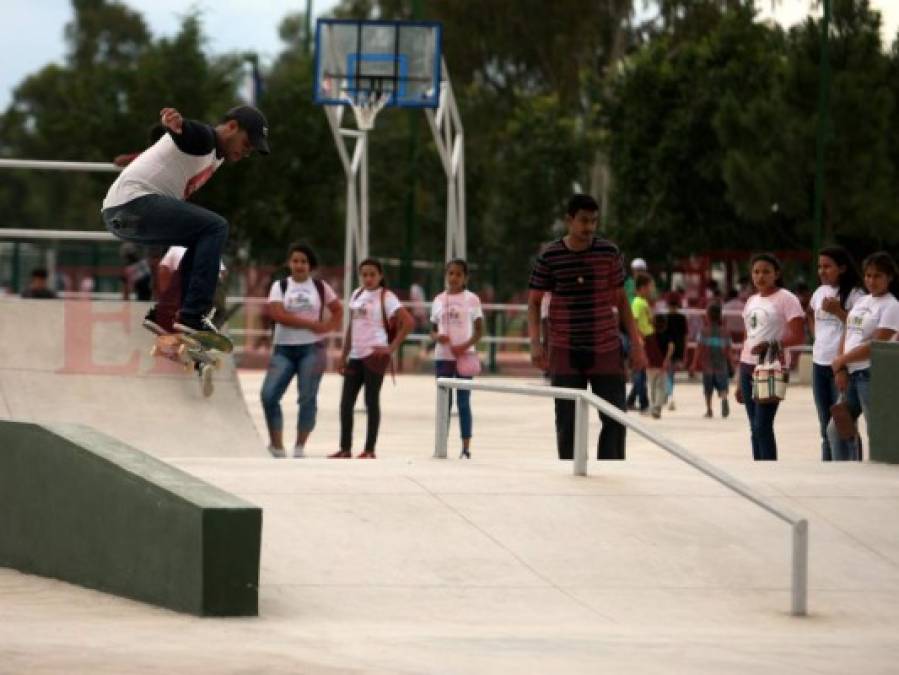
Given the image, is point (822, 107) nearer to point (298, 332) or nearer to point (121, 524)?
point (298, 332)

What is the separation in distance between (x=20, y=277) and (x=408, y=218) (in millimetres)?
7499

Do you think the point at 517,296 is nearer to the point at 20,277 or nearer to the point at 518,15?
the point at 20,277

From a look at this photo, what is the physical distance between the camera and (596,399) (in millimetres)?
9719

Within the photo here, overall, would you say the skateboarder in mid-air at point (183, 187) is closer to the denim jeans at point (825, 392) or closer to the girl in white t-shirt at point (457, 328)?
the denim jeans at point (825, 392)

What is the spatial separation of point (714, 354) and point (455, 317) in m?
7.12

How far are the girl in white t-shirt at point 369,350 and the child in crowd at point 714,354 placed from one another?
7.26m

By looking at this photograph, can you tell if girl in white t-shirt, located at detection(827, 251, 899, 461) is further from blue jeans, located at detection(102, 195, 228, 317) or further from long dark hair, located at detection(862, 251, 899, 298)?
blue jeans, located at detection(102, 195, 228, 317)

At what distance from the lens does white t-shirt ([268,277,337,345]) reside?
48.8 ft

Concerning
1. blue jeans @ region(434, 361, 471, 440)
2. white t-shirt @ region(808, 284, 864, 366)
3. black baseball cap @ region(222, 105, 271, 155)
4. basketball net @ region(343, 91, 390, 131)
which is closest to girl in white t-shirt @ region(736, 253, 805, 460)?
white t-shirt @ region(808, 284, 864, 366)

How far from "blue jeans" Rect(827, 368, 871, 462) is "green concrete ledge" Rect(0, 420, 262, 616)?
5.01 meters

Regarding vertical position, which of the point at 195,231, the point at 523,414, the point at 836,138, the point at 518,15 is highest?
the point at 518,15

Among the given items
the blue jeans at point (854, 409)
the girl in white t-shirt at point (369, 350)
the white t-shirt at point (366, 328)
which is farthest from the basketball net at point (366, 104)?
the blue jeans at point (854, 409)

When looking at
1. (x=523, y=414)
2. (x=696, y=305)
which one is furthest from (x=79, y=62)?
(x=523, y=414)

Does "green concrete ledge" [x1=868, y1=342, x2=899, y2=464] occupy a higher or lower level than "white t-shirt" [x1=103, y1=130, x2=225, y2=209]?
lower
